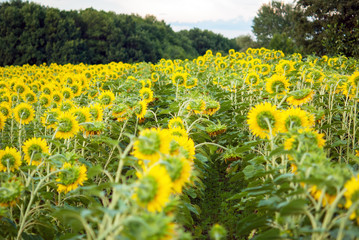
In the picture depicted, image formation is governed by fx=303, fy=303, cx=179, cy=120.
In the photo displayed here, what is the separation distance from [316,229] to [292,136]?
0.55 meters

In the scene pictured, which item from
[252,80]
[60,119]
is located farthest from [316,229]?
[252,80]

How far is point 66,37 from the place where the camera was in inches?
813

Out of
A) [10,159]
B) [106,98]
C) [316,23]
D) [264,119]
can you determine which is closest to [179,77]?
[106,98]

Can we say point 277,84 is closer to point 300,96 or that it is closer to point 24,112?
point 300,96

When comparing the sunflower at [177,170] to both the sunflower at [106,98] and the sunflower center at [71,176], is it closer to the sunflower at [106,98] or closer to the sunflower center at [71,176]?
the sunflower center at [71,176]

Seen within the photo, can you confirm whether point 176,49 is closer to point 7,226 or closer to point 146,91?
point 146,91

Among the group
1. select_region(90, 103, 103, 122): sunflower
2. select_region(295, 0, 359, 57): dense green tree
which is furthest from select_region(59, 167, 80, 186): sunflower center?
select_region(295, 0, 359, 57): dense green tree

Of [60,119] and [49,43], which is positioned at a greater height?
[49,43]

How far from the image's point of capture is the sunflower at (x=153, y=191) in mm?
969

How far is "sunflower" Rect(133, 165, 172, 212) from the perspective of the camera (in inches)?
38.1

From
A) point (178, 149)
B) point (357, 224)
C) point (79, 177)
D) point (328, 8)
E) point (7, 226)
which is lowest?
point (7, 226)

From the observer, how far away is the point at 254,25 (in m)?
53.7

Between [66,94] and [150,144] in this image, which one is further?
[66,94]

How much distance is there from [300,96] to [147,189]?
1921 mm
